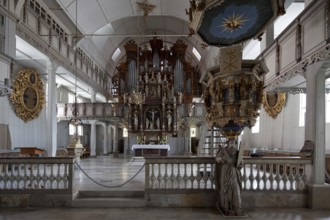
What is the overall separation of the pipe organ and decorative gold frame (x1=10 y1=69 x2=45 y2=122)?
500 centimetres

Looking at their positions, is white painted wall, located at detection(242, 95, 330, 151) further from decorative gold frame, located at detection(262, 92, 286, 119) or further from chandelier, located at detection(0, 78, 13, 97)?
chandelier, located at detection(0, 78, 13, 97)

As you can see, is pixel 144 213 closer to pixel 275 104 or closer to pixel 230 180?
pixel 230 180

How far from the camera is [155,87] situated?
65.1 feet

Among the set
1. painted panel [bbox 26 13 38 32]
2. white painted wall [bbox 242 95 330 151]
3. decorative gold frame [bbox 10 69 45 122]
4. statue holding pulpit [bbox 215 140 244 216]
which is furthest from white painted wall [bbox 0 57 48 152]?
white painted wall [bbox 242 95 330 151]

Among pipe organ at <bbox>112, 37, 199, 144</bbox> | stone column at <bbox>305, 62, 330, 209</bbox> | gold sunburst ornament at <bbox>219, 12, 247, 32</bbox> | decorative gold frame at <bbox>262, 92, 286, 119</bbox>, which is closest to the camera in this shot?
gold sunburst ornament at <bbox>219, 12, 247, 32</bbox>

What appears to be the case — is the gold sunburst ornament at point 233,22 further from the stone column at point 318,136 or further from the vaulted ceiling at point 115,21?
the vaulted ceiling at point 115,21

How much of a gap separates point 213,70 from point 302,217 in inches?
126

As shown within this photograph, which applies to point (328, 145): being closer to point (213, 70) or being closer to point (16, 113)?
point (213, 70)

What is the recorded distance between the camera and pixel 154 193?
6.77 m

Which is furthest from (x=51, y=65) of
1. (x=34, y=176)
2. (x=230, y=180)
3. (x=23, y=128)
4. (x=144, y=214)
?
(x=230, y=180)

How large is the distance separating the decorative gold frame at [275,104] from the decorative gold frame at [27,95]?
1039 centimetres

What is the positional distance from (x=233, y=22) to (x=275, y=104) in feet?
27.8

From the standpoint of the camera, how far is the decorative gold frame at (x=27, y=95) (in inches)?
533

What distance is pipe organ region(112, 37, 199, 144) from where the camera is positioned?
63.0 feet
